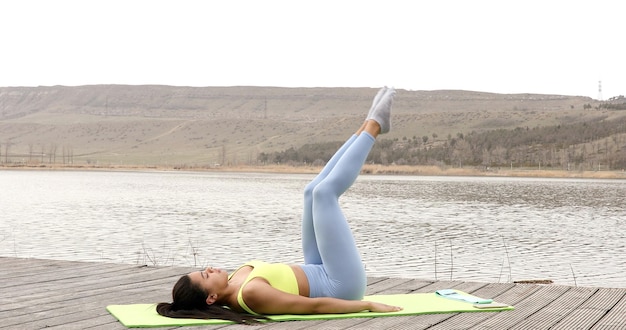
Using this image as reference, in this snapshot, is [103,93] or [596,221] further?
[103,93]

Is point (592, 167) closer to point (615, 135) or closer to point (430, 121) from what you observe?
point (615, 135)

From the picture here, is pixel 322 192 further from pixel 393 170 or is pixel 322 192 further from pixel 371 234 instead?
pixel 393 170

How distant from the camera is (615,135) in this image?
240ft

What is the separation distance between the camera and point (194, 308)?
547 centimetres

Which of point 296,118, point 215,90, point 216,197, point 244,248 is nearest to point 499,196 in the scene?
point 216,197

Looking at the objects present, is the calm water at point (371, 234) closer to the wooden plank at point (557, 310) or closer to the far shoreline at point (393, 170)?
the wooden plank at point (557, 310)

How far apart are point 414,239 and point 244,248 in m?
4.44

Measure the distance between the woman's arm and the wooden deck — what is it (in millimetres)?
117

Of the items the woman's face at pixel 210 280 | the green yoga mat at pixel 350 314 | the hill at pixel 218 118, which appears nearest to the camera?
the green yoga mat at pixel 350 314

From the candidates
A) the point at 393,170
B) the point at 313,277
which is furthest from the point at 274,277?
the point at 393,170

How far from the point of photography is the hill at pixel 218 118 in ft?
308

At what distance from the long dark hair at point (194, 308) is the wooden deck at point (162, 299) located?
10cm

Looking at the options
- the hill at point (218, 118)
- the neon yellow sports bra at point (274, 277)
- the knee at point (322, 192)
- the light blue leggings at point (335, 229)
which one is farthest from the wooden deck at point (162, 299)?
the hill at point (218, 118)

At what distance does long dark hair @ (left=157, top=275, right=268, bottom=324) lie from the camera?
539cm
